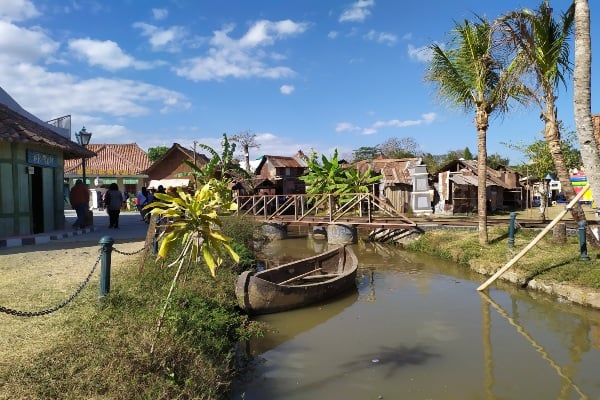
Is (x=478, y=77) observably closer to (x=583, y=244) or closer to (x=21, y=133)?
(x=583, y=244)

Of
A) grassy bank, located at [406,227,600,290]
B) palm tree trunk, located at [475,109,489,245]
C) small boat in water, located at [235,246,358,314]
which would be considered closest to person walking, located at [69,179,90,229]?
small boat in water, located at [235,246,358,314]

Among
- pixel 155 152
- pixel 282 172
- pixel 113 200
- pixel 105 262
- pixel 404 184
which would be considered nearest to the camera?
pixel 105 262

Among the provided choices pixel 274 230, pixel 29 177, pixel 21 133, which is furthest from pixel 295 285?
pixel 274 230

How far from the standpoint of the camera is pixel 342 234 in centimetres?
1797

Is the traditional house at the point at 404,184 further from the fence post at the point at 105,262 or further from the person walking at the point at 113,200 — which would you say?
the fence post at the point at 105,262

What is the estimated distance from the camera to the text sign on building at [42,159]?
12039 millimetres

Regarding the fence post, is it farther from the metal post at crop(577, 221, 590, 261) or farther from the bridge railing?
the bridge railing

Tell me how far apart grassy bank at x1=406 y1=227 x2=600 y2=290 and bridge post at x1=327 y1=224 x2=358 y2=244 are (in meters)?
2.59

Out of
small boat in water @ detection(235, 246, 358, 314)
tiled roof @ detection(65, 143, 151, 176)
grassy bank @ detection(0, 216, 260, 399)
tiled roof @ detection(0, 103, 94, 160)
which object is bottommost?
small boat in water @ detection(235, 246, 358, 314)

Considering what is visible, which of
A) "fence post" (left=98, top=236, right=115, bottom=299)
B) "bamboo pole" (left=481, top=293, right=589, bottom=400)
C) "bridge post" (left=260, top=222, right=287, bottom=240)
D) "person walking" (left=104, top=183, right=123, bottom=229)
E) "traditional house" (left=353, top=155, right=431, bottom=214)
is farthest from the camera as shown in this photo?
"traditional house" (left=353, top=155, right=431, bottom=214)

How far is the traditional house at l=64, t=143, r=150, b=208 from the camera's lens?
34.5m

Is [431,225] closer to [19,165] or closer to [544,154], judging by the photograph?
[544,154]

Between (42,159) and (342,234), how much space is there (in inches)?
428

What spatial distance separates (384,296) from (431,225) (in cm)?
739
